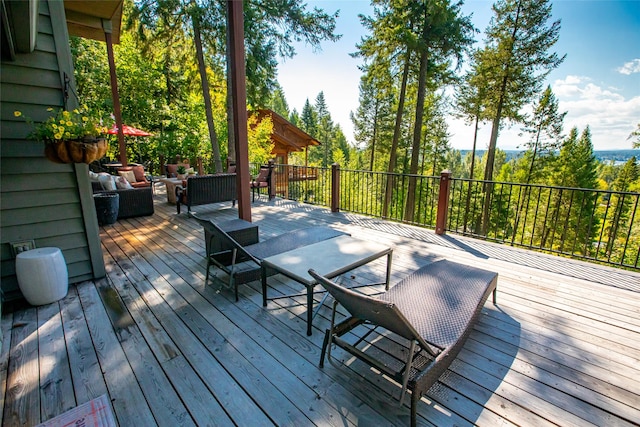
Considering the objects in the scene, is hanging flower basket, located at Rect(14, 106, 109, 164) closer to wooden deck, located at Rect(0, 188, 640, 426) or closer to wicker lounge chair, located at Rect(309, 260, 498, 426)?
wooden deck, located at Rect(0, 188, 640, 426)

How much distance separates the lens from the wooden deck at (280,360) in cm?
159

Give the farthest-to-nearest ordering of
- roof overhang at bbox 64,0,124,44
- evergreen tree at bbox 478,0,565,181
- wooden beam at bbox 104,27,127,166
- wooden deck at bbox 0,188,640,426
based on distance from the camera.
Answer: evergreen tree at bbox 478,0,565,181 < wooden beam at bbox 104,27,127,166 < roof overhang at bbox 64,0,124,44 < wooden deck at bbox 0,188,640,426

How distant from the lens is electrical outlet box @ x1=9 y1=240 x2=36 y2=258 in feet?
8.72

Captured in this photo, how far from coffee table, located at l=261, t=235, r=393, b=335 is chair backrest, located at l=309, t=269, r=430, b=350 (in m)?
0.47

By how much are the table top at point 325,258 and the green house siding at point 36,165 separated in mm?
2152

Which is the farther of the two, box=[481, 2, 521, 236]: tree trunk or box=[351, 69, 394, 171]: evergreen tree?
box=[351, 69, 394, 171]: evergreen tree

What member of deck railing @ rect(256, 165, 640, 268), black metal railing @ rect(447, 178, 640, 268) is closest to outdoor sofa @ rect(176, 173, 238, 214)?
deck railing @ rect(256, 165, 640, 268)

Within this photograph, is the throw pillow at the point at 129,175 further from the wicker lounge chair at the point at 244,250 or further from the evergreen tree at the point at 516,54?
the evergreen tree at the point at 516,54

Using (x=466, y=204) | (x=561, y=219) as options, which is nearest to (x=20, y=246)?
(x=466, y=204)

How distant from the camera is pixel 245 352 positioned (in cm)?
205

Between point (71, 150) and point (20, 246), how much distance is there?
3.57 feet

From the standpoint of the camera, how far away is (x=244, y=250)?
105 inches

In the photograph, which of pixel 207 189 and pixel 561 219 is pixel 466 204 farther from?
pixel 561 219

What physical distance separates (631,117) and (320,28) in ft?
42.5
